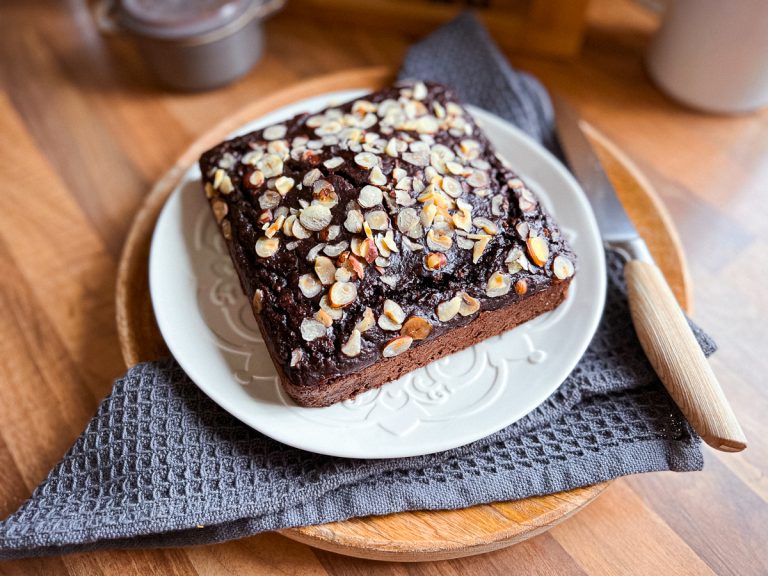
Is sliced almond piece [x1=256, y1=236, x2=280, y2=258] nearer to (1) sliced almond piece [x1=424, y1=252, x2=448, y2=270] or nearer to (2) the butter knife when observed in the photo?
(1) sliced almond piece [x1=424, y1=252, x2=448, y2=270]

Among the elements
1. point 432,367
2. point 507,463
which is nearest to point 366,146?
point 432,367

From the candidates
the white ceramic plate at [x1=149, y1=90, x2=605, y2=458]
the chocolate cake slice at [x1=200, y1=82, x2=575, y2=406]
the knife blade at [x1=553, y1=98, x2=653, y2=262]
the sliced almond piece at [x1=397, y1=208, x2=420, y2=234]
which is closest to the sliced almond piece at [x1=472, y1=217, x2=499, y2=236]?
the chocolate cake slice at [x1=200, y1=82, x2=575, y2=406]

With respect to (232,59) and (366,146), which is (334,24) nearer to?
(232,59)

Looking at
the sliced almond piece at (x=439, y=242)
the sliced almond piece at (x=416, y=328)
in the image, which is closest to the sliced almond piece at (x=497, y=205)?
the sliced almond piece at (x=439, y=242)

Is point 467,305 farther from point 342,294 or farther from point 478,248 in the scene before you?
point 342,294

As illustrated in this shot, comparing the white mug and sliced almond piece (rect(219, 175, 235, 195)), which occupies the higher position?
the white mug
